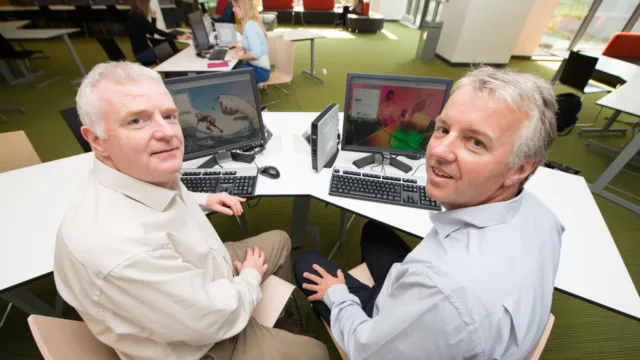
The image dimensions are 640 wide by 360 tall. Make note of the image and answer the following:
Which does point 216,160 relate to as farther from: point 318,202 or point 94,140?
point 318,202

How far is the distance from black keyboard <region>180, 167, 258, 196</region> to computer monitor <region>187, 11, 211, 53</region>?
286 centimetres

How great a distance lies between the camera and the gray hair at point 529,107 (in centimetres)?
70

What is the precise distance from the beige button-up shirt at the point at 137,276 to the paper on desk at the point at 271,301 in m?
0.21

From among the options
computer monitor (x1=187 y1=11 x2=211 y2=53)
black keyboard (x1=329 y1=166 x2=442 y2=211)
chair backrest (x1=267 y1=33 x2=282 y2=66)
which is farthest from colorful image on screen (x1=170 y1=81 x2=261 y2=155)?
computer monitor (x1=187 y1=11 x2=211 y2=53)

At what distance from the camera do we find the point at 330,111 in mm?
1422

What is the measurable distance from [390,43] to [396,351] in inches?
316

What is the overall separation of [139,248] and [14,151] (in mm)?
1615

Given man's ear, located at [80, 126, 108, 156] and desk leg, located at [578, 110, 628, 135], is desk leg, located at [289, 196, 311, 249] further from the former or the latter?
desk leg, located at [578, 110, 628, 135]

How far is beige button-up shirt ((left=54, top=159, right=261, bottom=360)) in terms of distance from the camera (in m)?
0.70

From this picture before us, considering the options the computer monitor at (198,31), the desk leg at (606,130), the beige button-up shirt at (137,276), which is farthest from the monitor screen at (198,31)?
the desk leg at (606,130)

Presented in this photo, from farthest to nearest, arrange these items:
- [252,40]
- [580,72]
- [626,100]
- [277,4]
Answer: [277,4]
[580,72]
[252,40]
[626,100]

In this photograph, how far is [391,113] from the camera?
4.68 ft

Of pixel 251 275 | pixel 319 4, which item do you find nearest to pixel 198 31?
pixel 251 275

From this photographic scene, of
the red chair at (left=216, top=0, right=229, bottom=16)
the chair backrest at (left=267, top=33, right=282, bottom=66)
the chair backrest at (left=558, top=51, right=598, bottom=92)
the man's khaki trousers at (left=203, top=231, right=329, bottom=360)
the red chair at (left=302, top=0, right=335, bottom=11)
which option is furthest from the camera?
the red chair at (left=302, top=0, right=335, bottom=11)
